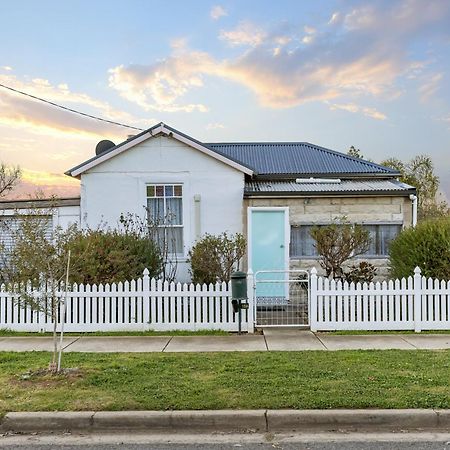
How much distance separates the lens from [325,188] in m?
13.0

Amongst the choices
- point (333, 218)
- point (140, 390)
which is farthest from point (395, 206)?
point (140, 390)

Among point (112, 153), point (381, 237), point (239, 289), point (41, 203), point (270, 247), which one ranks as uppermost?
point (112, 153)

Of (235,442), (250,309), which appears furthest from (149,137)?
(235,442)

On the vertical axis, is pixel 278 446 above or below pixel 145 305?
below

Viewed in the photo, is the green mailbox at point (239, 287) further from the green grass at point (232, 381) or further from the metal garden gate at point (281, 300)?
the green grass at point (232, 381)

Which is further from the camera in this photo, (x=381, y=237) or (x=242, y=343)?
(x=381, y=237)

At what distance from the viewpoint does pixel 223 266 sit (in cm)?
1072

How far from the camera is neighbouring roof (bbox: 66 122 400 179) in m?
13.0

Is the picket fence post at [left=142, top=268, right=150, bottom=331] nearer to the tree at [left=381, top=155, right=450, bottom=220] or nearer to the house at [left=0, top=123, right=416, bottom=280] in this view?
the house at [left=0, top=123, right=416, bottom=280]

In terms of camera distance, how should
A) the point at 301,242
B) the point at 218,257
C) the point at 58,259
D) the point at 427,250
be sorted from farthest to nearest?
the point at 301,242
the point at 218,257
the point at 427,250
the point at 58,259

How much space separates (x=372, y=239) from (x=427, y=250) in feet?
8.59

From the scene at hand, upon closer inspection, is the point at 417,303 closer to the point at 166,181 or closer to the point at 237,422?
the point at 237,422

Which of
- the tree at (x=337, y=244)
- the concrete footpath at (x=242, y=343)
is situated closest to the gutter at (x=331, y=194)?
the tree at (x=337, y=244)

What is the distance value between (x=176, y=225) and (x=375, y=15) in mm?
7824
